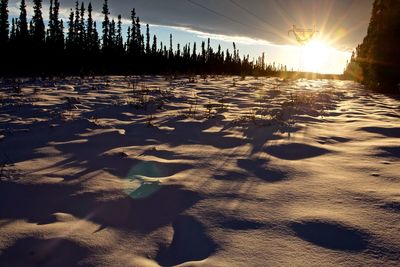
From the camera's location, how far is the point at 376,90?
19.0 meters

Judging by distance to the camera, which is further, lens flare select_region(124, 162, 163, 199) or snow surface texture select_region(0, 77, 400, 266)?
lens flare select_region(124, 162, 163, 199)

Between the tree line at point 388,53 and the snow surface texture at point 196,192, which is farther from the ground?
the tree line at point 388,53

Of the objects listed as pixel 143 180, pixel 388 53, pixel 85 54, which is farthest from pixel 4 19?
pixel 143 180

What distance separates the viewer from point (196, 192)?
3357 mm

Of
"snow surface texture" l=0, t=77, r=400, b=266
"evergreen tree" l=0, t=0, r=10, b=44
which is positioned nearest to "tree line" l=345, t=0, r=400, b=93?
"snow surface texture" l=0, t=77, r=400, b=266

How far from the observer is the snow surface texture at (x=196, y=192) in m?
2.35

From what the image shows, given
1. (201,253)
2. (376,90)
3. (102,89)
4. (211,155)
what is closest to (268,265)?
(201,253)

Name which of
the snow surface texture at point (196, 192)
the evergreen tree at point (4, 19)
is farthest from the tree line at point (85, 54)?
the snow surface texture at point (196, 192)

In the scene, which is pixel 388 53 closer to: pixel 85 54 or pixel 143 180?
pixel 143 180

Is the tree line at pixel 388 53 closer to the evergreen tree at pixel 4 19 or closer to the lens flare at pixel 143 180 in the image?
the lens flare at pixel 143 180

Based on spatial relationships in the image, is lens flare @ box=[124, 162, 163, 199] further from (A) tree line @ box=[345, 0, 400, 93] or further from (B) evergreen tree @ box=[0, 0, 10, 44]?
(B) evergreen tree @ box=[0, 0, 10, 44]

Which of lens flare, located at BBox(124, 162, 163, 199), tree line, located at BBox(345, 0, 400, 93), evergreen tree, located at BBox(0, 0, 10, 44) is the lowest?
lens flare, located at BBox(124, 162, 163, 199)

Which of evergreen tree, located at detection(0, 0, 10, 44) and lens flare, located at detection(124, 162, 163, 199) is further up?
evergreen tree, located at detection(0, 0, 10, 44)

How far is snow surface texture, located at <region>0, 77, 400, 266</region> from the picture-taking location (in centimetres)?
235
